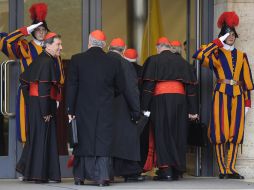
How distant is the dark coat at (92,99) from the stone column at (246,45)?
2.51m

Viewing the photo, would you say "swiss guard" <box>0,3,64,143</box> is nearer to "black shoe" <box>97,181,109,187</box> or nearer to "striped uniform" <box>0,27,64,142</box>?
"striped uniform" <box>0,27,64,142</box>

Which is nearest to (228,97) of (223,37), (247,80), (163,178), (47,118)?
(247,80)

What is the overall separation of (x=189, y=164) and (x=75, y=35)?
7.97ft

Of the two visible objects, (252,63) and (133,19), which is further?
(133,19)

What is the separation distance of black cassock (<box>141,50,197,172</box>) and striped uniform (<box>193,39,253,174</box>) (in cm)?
41

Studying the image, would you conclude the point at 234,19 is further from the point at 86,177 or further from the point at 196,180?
the point at 86,177

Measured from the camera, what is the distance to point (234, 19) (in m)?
13.3

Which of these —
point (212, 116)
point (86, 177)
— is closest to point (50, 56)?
point (86, 177)

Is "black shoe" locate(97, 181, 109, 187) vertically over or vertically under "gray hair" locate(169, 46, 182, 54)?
under

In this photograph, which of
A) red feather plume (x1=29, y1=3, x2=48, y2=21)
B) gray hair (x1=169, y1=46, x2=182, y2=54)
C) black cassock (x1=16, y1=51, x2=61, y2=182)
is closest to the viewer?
black cassock (x1=16, y1=51, x2=61, y2=182)

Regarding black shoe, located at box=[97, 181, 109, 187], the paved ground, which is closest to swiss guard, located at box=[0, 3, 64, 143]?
the paved ground

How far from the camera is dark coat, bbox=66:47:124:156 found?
1185 cm

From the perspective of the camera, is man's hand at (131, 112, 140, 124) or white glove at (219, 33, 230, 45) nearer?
man's hand at (131, 112, 140, 124)

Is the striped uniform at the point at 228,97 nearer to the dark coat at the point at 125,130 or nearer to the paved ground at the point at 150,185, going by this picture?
the paved ground at the point at 150,185
